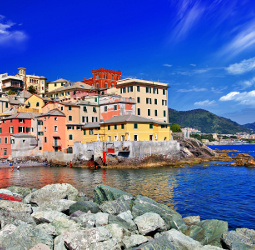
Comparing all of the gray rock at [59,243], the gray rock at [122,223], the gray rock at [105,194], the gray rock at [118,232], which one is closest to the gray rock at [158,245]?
the gray rock at [118,232]

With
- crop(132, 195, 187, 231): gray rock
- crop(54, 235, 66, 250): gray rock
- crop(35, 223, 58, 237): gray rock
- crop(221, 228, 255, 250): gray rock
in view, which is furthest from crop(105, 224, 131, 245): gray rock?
crop(221, 228, 255, 250): gray rock

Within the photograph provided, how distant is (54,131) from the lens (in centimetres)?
6431

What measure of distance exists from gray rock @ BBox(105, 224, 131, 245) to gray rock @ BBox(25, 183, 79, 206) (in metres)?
6.89

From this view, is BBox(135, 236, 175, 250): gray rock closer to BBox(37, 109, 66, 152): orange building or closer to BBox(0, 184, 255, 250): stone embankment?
BBox(0, 184, 255, 250): stone embankment

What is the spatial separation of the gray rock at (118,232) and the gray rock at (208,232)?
368 centimetres

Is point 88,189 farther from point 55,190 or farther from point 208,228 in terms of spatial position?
point 208,228

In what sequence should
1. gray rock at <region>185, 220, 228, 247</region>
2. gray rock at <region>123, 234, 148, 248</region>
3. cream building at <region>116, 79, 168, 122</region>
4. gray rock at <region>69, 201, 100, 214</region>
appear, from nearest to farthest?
gray rock at <region>123, 234, 148, 248</region>, gray rock at <region>185, 220, 228, 247</region>, gray rock at <region>69, 201, 100, 214</region>, cream building at <region>116, 79, 168, 122</region>

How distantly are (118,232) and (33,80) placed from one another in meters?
115

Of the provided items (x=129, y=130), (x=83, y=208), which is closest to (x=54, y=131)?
(x=129, y=130)

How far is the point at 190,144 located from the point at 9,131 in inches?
1808

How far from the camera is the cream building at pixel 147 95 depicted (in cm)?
6850

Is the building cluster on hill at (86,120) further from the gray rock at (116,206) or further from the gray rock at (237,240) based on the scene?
the gray rock at (237,240)

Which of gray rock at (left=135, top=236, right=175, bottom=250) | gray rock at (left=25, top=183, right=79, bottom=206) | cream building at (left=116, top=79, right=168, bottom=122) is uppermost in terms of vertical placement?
cream building at (left=116, top=79, right=168, bottom=122)

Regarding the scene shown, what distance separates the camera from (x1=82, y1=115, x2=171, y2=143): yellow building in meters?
55.1
